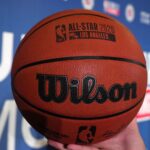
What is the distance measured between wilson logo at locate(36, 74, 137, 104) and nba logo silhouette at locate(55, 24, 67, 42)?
7 centimetres

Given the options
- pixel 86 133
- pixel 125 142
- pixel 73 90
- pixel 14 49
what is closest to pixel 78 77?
pixel 73 90

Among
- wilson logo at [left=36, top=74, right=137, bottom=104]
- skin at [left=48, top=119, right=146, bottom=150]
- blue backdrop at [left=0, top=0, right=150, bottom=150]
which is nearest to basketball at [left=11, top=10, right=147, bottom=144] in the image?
wilson logo at [left=36, top=74, right=137, bottom=104]

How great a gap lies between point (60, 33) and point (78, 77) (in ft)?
0.31

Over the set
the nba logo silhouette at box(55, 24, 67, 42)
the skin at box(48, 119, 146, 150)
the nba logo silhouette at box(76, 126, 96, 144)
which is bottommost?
the skin at box(48, 119, 146, 150)

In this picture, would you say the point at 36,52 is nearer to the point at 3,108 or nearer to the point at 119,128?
the point at 119,128

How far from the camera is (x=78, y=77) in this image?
0.52 meters

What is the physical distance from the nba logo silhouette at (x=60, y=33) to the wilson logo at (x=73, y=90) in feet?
0.24

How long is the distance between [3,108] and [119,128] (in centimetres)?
49

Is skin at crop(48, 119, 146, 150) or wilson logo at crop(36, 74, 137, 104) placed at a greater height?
wilson logo at crop(36, 74, 137, 104)

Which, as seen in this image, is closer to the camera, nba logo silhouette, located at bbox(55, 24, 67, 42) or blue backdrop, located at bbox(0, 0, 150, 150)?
nba logo silhouette, located at bbox(55, 24, 67, 42)

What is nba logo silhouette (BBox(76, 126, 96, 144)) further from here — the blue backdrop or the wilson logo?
the blue backdrop

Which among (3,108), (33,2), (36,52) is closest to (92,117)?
(36,52)

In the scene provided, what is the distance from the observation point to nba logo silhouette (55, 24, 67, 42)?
543 mm

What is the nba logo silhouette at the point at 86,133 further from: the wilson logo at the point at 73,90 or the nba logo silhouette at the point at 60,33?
the nba logo silhouette at the point at 60,33
